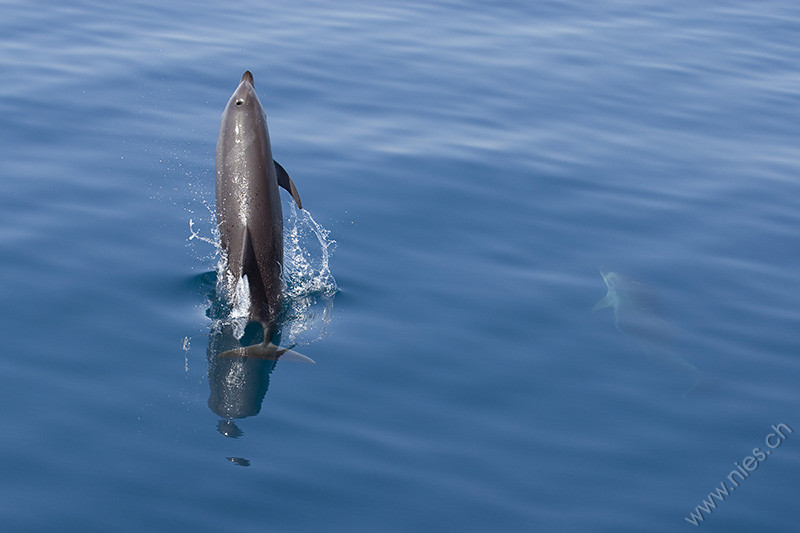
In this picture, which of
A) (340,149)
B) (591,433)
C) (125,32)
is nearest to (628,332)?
(591,433)

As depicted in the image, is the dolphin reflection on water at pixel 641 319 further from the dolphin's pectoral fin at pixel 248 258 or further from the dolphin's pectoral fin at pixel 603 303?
the dolphin's pectoral fin at pixel 248 258

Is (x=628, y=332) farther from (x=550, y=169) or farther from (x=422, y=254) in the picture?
(x=550, y=169)

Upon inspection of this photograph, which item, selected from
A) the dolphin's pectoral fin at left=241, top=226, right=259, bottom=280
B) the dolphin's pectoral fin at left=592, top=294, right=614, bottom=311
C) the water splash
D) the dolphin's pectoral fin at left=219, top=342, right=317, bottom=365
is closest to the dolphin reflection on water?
the dolphin's pectoral fin at left=592, top=294, right=614, bottom=311

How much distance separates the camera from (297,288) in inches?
490

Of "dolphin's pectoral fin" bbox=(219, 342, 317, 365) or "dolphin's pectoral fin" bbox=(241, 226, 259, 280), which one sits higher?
"dolphin's pectoral fin" bbox=(241, 226, 259, 280)

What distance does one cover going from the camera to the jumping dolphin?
1112 centimetres

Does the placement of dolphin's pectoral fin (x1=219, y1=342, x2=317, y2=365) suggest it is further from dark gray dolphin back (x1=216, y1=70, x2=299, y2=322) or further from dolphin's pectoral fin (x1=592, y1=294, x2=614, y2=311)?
dolphin's pectoral fin (x1=592, y1=294, x2=614, y2=311)

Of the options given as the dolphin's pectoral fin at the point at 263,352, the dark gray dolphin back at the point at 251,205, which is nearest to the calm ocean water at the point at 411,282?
the dolphin's pectoral fin at the point at 263,352

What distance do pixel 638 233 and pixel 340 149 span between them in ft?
15.6

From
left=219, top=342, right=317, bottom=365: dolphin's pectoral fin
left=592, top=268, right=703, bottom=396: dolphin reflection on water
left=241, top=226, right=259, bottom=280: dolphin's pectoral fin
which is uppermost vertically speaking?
left=241, top=226, right=259, bottom=280: dolphin's pectoral fin

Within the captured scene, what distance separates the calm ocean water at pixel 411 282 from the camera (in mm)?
9367

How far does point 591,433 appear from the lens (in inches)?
408

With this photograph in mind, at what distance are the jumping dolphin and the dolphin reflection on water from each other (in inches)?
159

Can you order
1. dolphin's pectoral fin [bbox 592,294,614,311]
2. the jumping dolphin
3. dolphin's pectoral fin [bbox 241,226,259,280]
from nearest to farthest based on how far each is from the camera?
dolphin's pectoral fin [bbox 241,226,259,280]
the jumping dolphin
dolphin's pectoral fin [bbox 592,294,614,311]
